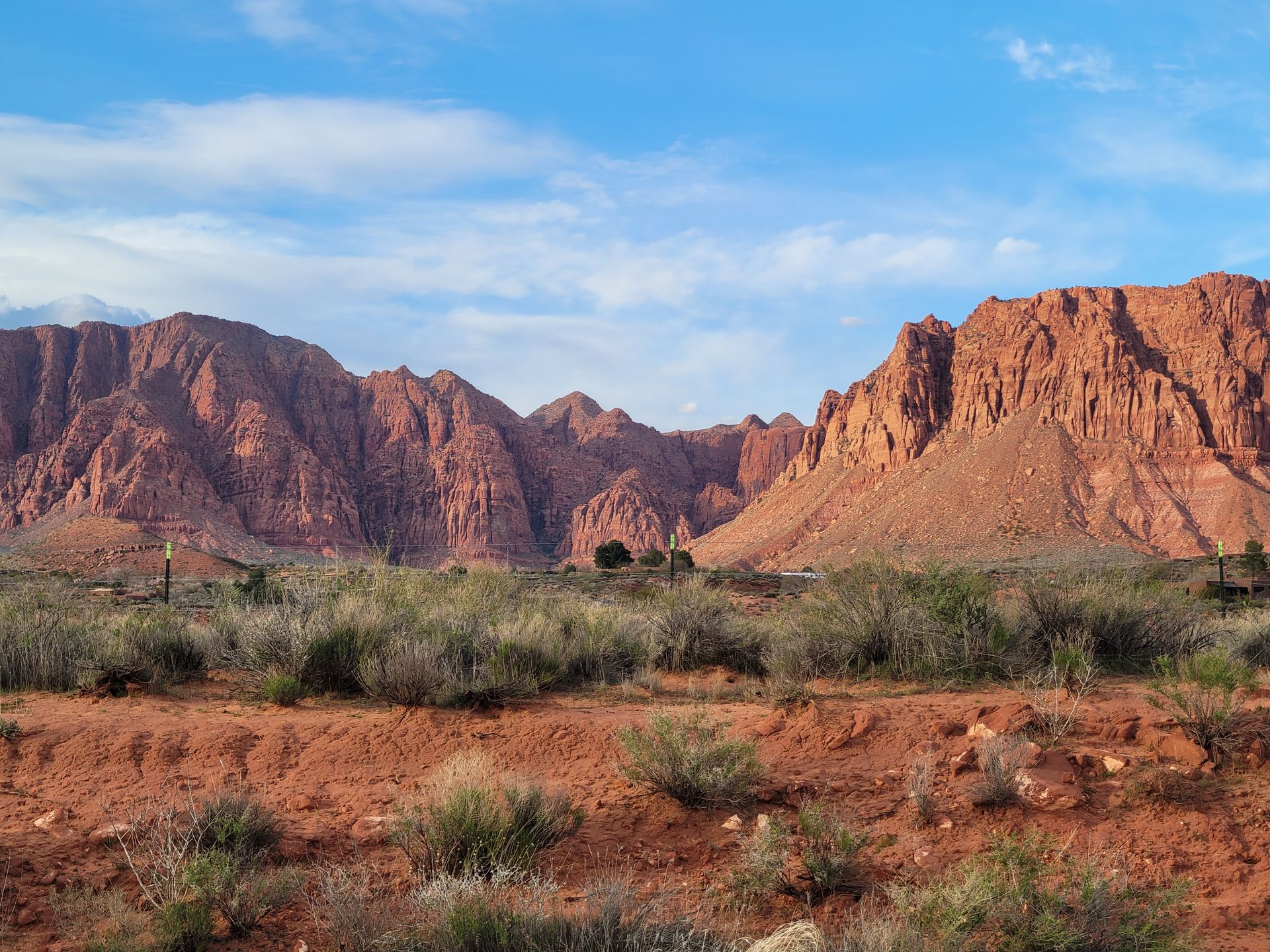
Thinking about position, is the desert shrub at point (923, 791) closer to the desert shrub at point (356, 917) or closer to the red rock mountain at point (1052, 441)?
the desert shrub at point (356, 917)

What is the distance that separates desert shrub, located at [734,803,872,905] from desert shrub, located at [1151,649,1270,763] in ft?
12.4

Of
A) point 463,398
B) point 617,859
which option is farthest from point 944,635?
point 463,398

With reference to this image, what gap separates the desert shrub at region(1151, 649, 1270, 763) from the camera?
24.3ft

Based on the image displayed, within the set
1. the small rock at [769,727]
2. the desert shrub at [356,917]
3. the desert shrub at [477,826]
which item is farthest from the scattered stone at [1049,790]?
the desert shrub at [356,917]

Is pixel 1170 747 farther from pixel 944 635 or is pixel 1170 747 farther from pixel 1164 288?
pixel 1164 288

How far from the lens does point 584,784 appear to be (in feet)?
24.0

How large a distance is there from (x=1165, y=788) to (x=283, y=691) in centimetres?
853

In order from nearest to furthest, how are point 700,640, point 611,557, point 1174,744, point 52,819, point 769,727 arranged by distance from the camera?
1. point 52,819
2. point 1174,744
3. point 769,727
4. point 700,640
5. point 611,557

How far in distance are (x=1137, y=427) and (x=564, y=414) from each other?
103m

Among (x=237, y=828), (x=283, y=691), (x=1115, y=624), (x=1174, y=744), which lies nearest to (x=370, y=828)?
(x=237, y=828)

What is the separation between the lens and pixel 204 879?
16.0 ft

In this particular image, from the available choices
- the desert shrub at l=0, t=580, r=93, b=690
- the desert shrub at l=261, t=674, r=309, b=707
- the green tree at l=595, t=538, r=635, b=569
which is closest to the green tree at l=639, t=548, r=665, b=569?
the green tree at l=595, t=538, r=635, b=569

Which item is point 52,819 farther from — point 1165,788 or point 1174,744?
point 1174,744

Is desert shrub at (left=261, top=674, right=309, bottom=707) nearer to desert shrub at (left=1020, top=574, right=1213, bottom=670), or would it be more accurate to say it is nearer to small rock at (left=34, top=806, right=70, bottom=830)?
small rock at (left=34, top=806, right=70, bottom=830)
